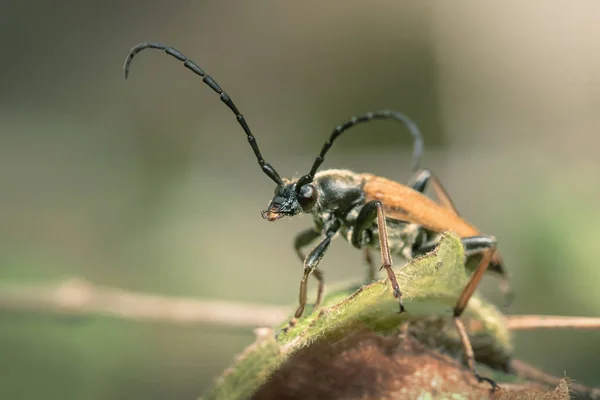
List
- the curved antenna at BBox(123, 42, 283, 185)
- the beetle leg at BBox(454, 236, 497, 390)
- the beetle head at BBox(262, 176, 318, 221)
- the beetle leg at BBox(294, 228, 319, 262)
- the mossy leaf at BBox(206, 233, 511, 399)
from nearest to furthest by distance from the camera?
the mossy leaf at BBox(206, 233, 511, 399), the beetle leg at BBox(454, 236, 497, 390), the curved antenna at BBox(123, 42, 283, 185), the beetle head at BBox(262, 176, 318, 221), the beetle leg at BBox(294, 228, 319, 262)

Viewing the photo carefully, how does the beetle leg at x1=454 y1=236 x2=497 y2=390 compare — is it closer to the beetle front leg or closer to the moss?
the moss

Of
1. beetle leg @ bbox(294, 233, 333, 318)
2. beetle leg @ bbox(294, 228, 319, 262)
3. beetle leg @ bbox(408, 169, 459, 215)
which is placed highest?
beetle leg @ bbox(294, 228, 319, 262)

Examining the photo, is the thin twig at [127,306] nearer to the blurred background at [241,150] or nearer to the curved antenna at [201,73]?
the blurred background at [241,150]

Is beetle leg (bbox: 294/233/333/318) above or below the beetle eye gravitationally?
below

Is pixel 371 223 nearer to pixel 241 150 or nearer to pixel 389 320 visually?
pixel 389 320

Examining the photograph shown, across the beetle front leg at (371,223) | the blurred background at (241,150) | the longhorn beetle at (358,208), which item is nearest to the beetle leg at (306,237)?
the longhorn beetle at (358,208)

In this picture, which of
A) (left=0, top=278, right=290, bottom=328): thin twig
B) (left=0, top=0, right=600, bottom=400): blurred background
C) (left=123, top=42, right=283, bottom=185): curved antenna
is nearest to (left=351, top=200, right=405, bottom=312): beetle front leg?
(left=123, top=42, right=283, bottom=185): curved antenna
